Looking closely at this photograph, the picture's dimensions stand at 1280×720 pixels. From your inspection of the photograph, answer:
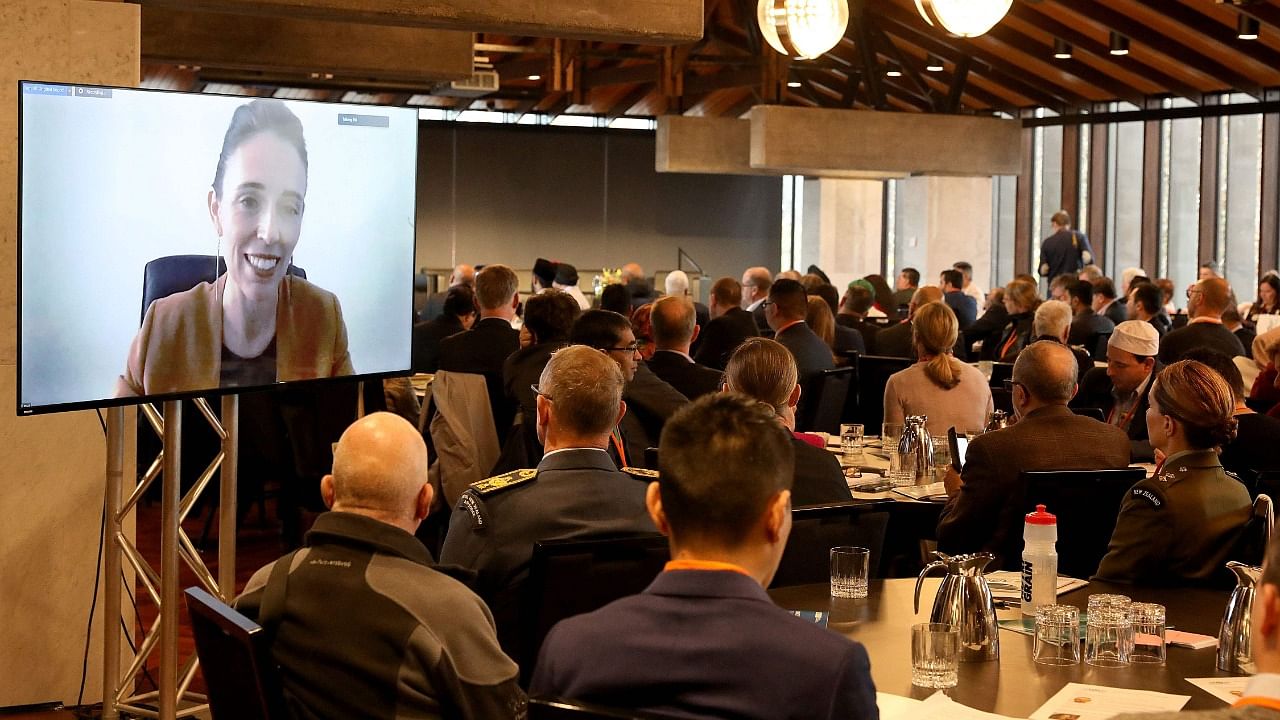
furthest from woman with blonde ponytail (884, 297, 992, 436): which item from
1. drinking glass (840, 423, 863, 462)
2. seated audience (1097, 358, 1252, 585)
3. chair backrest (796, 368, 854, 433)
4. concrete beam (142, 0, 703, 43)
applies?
seated audience (1097, 358, 1252, 585)

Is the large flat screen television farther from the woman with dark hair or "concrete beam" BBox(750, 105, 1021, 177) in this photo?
"concrete beam" BBox(750, 105, 1021, 177)

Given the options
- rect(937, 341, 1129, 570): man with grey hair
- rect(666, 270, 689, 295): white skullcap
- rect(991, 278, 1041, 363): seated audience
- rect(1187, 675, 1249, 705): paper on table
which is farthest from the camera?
rect(666, 270, 689, 295): white skullcap

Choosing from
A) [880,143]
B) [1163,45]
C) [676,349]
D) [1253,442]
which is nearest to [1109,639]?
[1253,442]

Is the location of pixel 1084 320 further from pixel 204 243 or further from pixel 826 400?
pixel 204 243

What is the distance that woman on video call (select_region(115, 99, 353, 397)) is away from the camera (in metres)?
4.07

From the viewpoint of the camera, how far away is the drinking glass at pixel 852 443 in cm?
569

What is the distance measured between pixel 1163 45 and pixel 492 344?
33.7 feet

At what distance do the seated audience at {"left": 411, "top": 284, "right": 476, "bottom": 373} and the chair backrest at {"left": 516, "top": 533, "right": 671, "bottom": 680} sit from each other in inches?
187

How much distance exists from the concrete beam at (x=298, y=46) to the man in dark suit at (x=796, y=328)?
327 centimetres

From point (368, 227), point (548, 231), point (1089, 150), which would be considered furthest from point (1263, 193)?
point (368, 227)

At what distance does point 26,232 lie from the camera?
145 inches

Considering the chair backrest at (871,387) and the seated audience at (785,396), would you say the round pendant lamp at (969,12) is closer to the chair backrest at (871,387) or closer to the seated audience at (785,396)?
the seated audience at (785,396)

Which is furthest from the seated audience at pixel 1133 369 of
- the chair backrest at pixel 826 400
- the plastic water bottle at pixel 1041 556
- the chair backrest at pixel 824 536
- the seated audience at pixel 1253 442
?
the plastic water bottle at pixel 1041 556

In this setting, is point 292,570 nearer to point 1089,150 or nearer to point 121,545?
point 121,545
